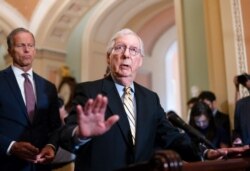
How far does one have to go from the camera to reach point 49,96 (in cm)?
242

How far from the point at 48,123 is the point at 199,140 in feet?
2.97

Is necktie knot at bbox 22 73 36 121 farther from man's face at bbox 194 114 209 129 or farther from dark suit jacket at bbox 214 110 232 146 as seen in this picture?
dark suit jacket at bbox 214 110 232 146

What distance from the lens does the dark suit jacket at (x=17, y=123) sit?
2.20 meters

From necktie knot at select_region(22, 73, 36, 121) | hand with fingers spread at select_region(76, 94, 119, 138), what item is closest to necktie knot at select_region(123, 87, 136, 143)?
hand with fingers spread at select_region(76, 94, 119, 138)

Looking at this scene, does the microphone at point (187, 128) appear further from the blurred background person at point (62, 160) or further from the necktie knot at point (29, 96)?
the blurred background person at point (62, 160)

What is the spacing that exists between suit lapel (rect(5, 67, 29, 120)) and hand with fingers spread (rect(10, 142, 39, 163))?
0.23 meters

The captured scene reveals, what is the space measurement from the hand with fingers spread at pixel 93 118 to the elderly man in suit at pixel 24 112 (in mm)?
664

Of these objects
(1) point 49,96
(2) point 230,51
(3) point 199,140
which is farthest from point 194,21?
(3) point 199,140

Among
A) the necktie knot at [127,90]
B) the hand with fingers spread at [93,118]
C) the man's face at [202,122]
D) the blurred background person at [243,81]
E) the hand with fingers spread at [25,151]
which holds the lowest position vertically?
the hand with fingers spread at [25,151]

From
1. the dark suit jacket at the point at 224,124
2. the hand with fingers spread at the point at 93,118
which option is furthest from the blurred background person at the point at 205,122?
the hand with fingers spread at the point at 93,118

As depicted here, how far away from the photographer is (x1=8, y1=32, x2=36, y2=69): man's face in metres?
2.33

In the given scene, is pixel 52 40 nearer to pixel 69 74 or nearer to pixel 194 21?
pixel 69 74

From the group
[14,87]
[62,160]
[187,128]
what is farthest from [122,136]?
→ [62,160]

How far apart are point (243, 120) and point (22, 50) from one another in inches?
79.9
